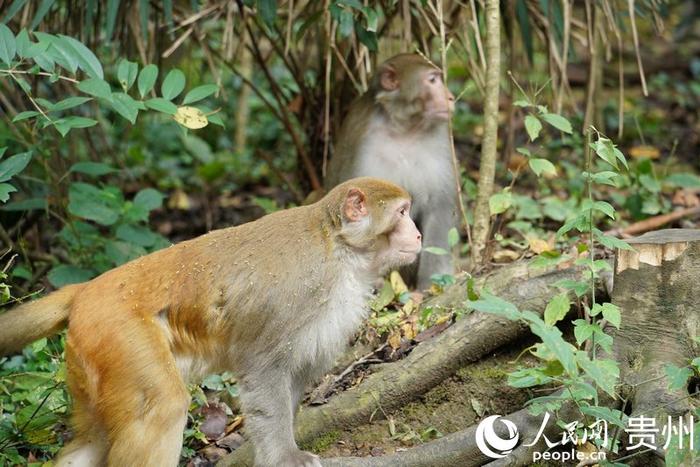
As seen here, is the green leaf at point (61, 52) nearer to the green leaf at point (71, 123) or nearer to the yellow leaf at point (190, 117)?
the green leaf at point (71, 123)

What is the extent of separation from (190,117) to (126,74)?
400 millimetres

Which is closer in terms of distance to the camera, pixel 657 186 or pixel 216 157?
pixel 657 186

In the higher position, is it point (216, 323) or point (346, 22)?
point (346, 22)

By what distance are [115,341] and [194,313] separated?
14.0 inches

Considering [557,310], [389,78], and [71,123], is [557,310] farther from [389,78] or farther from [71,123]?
[389,78]

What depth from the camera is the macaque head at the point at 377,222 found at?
4.26 metres

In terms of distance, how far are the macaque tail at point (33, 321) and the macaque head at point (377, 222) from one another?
118 cm

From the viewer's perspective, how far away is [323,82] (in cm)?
707

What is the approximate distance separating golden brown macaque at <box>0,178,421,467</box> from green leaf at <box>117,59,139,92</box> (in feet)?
2.71

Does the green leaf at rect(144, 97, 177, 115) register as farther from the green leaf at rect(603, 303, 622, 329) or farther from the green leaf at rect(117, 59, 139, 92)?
the green leaf at rect(603, 303, 622, 329)

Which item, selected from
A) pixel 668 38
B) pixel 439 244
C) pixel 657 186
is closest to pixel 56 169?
pixel 439 244

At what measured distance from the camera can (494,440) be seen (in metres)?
3.97

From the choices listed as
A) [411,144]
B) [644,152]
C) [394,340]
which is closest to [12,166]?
[394,340]

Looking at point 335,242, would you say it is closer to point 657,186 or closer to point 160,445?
point 160,445
